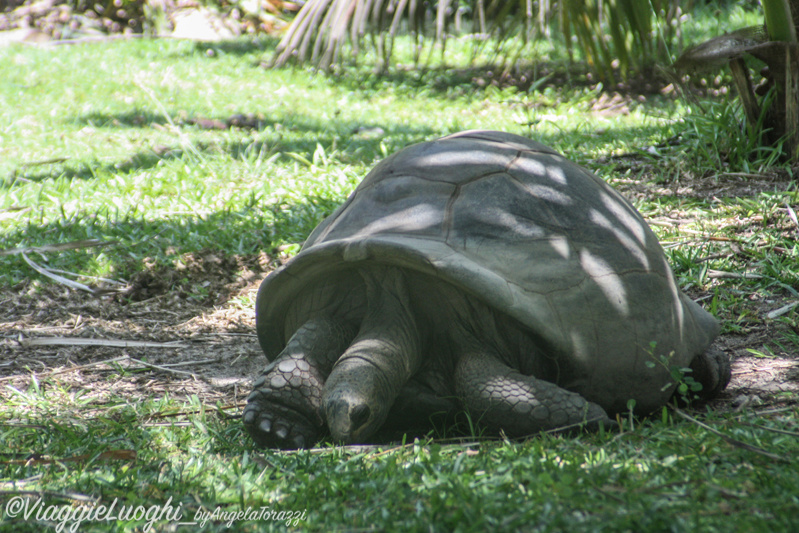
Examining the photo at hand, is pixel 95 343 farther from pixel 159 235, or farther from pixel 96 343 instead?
pixel 159 235

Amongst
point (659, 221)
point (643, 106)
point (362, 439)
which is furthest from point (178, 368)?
point (643, 106)

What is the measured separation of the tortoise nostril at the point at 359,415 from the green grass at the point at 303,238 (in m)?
0.08

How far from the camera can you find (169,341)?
3.15 metres

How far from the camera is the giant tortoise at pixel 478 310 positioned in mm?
1944

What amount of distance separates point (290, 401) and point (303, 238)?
80.7 inches

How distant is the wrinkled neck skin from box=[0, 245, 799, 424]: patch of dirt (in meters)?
0.62

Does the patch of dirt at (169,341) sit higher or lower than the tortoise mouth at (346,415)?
lower

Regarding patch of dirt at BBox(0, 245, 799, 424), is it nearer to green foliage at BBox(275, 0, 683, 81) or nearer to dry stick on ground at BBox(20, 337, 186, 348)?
dry stick on ground at BBox(20, 337, 186, 348)

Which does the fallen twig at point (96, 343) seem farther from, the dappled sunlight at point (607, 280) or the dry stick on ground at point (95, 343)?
the dappled sunlight at point (607, 280)

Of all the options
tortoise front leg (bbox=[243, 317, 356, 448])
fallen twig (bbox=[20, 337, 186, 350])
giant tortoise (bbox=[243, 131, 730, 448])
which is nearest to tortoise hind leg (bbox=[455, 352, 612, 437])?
giant tortoise (bbox=[243, 131, 730, 448])

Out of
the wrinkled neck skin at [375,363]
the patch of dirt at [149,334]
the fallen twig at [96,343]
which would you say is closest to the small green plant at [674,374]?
the wrinkled neck skin at [375,363]

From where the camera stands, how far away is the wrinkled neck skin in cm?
183

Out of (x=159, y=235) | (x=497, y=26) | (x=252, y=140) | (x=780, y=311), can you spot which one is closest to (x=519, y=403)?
(x=780, y=311)

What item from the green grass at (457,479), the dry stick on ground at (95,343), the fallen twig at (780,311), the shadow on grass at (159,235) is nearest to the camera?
the green grass at (457,479)
